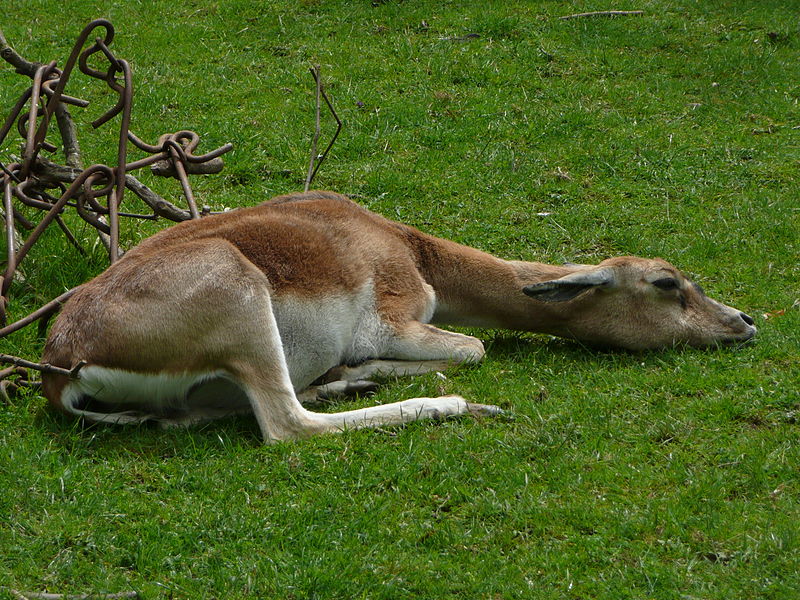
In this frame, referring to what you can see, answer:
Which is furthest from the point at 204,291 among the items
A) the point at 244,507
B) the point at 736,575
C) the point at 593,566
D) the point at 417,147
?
the point at 417,147

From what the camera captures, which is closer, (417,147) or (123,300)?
(123,300)

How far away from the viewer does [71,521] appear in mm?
4715

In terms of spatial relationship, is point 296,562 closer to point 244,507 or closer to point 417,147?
point 244,507

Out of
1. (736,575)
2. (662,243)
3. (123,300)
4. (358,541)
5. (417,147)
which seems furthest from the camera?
(417,147)

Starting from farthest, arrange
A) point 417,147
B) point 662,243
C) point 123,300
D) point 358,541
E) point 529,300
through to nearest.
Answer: point 417,147 < point 662,243 < point 529,300 < point 123,300 < point 358,541

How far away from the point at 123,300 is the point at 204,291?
0.42m

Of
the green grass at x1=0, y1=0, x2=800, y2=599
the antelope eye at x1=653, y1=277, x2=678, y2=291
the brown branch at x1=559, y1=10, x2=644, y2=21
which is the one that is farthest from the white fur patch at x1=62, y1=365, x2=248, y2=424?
the brown branch at x1=559, y1=10, x2=644, y2=21

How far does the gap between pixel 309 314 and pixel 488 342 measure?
4.95 feet

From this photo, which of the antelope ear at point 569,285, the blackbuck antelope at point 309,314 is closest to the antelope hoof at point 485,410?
the blackbuck antelope at point 309,314

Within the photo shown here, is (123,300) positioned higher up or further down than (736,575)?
higher up

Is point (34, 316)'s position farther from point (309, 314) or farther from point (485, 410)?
point (485, 410)

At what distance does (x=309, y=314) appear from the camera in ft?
20.4

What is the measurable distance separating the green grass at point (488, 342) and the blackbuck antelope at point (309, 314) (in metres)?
0.18

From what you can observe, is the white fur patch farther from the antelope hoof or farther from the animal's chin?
the animal's chin
